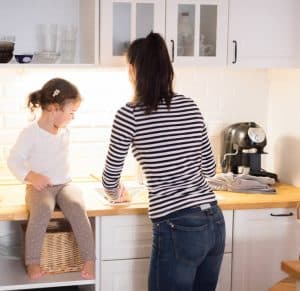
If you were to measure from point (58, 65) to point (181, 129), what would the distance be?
2.44 feet

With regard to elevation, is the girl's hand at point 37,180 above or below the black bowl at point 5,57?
below

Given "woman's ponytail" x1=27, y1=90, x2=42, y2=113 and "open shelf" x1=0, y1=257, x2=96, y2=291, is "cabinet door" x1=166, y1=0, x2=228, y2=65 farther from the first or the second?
"open shelf" x1=0, y1=257, x2=96, y2=291

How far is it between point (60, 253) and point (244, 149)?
3.53 ft

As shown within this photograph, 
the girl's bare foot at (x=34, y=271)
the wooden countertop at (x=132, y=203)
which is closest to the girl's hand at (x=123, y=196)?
the wooden countertop at (x=132, y=203)

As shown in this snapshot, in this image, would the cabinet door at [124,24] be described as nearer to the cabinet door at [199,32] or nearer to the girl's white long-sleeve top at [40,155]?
the cabinet door at [199,32]

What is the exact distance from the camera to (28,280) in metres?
2.70

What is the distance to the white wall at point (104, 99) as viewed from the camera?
10.3 ft

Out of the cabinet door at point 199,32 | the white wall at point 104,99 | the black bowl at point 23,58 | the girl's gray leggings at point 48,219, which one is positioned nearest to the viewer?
the girl's gray leggings at point 48,219

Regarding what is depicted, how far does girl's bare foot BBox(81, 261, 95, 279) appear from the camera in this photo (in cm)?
269

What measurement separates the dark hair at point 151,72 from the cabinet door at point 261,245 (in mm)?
742

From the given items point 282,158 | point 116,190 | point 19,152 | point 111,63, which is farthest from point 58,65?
point 282,158

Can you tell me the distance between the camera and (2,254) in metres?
3.01

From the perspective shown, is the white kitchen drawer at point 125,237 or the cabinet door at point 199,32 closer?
the white kitchen drawer at point 125,237

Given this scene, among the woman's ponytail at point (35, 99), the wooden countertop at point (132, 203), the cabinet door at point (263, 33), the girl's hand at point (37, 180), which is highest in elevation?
the cabinet door at point (263, 33)
